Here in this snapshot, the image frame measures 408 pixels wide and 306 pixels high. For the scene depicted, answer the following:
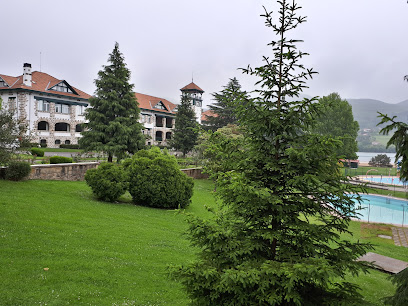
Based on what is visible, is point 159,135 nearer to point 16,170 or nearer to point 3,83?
point 3,83

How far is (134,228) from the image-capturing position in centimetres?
1108

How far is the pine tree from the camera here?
24.8m

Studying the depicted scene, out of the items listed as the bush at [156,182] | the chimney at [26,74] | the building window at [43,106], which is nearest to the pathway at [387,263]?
the bush at [156,182]

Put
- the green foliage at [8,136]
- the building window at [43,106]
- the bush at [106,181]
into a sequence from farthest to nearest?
the building window at [43,106] < the bush at [106,181] < the green foliage at [8,136]

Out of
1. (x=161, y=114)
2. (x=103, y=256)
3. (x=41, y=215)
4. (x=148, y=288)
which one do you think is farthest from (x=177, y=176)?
(x=161, y=114)

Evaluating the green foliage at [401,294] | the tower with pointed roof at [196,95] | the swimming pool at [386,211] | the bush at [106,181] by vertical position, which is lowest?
the swimming pool at [386,211]

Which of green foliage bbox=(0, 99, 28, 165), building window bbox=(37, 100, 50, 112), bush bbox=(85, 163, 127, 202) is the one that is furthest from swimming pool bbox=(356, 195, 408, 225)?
building window bbox=(37, 100, 50, 112)

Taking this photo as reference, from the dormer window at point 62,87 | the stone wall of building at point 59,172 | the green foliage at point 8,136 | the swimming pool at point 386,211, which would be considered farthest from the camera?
the dormer window at point 62,87

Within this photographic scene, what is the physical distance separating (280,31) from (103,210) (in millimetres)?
10848

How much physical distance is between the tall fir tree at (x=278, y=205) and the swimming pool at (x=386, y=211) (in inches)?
855

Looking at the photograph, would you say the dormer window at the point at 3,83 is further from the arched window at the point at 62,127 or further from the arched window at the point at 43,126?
the arched window at the point at 62,127

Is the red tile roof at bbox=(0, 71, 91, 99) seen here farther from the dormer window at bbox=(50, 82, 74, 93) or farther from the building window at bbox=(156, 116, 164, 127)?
the building window at bbox=(156, 116, 164, 127)

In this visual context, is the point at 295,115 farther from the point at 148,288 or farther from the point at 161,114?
the point at 161,114

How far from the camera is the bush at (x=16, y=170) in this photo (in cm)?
1510
